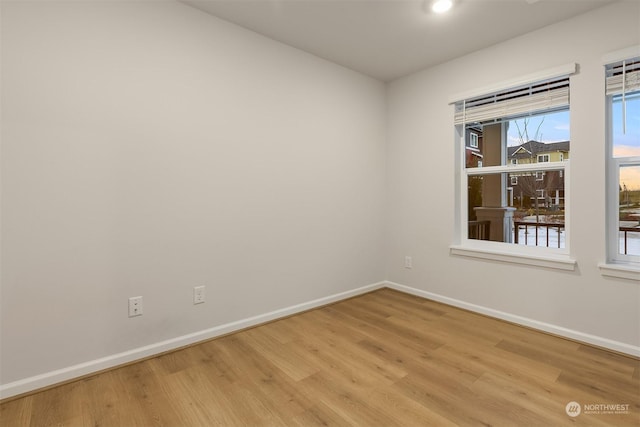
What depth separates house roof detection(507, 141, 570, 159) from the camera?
2.57 meters

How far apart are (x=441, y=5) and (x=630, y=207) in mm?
2006

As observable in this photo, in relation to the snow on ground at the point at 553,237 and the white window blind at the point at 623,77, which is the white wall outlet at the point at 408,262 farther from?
the white window blind at the point at 623,77

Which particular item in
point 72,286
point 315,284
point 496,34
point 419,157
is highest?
point 496,34

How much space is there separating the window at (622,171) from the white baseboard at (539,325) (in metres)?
0.58

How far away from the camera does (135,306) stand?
212 cm

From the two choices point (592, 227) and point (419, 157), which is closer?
point (592, 227)

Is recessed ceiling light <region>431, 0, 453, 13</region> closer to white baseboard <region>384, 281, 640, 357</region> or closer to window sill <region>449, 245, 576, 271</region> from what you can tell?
window sill <region>449, 245, 576, 271</region>

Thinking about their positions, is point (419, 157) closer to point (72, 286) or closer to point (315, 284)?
point (315, 284)

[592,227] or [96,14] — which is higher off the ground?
[96,14]

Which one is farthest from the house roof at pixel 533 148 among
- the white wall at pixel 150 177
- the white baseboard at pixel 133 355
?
the white baseboard at pixel 133 355

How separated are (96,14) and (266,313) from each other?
96.5 inches

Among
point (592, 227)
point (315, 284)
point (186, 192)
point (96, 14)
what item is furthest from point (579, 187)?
point (96, 14)

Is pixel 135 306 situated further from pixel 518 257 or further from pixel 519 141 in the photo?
pixel 519 141

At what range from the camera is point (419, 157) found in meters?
3.45
